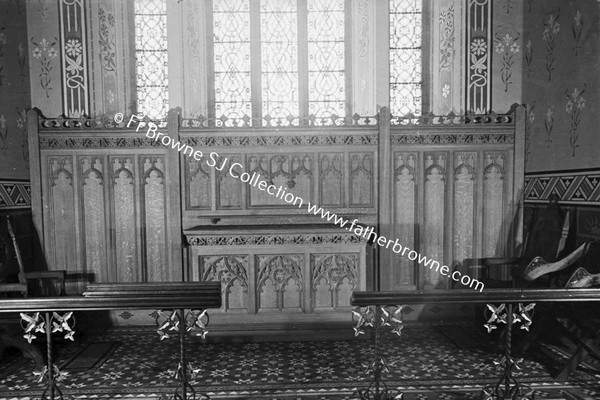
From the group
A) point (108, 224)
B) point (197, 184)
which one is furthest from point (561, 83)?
point (108, 224)

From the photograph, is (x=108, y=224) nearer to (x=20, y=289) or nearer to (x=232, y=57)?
(x=20, y=289)

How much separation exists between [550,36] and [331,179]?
262cm

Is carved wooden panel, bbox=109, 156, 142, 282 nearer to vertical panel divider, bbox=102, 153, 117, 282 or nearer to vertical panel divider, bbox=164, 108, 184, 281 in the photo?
vertical panel divider, bbox=102, 153, 117, 282

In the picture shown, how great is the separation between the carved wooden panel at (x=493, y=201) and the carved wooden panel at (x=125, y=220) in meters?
3.79

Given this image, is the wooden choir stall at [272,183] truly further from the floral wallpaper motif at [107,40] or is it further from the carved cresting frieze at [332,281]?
the floral wallpaper motif at [107,40]

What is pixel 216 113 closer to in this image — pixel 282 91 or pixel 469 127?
pixel 282 91

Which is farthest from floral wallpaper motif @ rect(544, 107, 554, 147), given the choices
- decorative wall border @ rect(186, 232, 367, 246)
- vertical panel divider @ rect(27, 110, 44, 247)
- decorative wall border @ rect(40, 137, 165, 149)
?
vertical panel divider @ rect(27, 110, 44, 247)

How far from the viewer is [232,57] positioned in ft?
16.3

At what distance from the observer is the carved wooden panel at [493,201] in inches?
182

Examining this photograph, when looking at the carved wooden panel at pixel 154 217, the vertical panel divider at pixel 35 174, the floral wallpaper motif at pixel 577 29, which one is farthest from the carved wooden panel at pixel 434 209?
the vertical panel divider at pixel 35 174

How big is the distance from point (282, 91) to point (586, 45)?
9.82 feet

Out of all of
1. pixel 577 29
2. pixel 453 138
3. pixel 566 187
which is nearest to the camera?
pixel 577 29

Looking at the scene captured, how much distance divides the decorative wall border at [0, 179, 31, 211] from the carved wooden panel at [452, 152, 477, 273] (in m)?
4.55

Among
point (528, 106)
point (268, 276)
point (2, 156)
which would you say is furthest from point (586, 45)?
point (2, 156)
